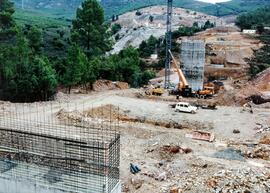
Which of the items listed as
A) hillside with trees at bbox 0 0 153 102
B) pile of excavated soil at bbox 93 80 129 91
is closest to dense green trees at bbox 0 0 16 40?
hillside with trees at bbox 0 0 153 102

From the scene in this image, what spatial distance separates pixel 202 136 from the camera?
65.4 ft

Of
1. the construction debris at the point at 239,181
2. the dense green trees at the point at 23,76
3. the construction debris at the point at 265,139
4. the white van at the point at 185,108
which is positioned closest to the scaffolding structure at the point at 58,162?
the construction debris at the point at 239,181

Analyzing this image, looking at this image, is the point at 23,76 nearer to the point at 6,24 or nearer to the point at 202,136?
the point at 6,24

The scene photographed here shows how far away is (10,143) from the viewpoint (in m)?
14.3

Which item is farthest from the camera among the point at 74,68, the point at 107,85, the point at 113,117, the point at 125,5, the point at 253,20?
the point at 125,5

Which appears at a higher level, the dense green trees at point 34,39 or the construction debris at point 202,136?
the dense green trees at point 34,39

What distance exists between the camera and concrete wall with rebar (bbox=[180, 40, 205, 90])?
34.0 metres

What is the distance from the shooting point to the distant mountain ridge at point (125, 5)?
14138 centimetres

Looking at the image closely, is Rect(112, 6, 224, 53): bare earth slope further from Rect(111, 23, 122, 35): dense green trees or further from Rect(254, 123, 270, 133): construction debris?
Rect(254, 123, 270, 133): construction debris

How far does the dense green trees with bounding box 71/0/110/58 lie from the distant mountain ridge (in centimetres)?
10212

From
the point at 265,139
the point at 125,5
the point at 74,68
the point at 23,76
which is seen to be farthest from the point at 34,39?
the point at 125,5

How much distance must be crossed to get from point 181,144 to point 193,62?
16771 millimetres

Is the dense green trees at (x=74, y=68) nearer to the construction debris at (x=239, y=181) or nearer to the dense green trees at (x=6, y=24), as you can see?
the dense green trees at (x=6, y=24)

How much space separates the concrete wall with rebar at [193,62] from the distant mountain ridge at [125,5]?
10492 centimetres
